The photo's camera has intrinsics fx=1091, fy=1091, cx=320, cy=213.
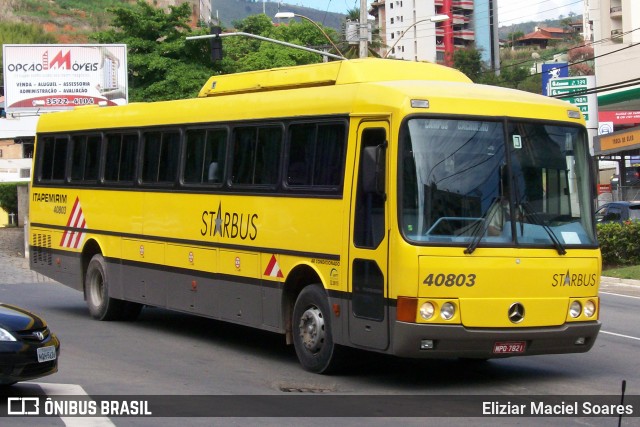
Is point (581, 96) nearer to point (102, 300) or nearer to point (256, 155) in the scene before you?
point (102, 300)

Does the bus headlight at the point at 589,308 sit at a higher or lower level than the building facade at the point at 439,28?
lower

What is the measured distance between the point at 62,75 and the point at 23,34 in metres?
93.8

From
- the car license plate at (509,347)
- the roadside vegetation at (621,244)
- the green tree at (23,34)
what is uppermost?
the green tree at (23,34)

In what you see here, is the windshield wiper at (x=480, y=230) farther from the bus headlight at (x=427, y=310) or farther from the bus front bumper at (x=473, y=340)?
the bus front bumper at (x=473, y=340)

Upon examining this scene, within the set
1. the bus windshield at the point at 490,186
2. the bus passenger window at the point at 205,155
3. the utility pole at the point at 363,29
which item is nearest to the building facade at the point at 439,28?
the utility pole at the point at 363,29

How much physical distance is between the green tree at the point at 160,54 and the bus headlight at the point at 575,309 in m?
44.2

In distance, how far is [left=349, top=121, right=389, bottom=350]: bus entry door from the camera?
11047 mm

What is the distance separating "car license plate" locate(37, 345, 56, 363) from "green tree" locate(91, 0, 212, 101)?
44.6 m

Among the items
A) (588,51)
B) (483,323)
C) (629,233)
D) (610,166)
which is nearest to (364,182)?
(483,323)

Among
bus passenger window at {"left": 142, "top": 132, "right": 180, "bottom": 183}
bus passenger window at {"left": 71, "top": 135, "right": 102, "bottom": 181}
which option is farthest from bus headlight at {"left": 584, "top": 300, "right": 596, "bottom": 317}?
bus passenger window at {"left": 71, "top": 135, "right": 102, "bottom": 181}

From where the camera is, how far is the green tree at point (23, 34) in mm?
135375

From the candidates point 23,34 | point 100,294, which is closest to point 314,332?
point 100,294

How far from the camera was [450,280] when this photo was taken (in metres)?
10.7

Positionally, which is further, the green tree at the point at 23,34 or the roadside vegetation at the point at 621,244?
the green tree at the point at 23,34
